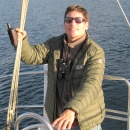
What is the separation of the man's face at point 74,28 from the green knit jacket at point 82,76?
0.10 meters

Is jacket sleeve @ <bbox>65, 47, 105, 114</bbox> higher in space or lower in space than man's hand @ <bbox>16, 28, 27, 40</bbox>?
lower

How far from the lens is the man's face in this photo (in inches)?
99.3

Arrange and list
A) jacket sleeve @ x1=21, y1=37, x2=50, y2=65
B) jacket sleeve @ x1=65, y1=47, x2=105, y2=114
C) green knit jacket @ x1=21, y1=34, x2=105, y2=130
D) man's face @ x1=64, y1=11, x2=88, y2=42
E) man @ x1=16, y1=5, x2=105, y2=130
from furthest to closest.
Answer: jacket sleeve @ x1=21, y1=37, x2=50, y2=65, man's face @ x1=64, y1=11, x2=88, y2=42, man @ x1=16, y1=5, x2=105, y2=130, green knit jacket @ x1=21, y1=34, x2=105, y2=130, jacket sleeve @ x1=65, y1=47, x2=105, y2=114

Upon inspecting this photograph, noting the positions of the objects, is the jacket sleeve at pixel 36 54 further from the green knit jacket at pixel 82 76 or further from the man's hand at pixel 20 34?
the man's hand at pixel 20 34

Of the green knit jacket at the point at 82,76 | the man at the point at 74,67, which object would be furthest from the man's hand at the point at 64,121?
the man at the point at 74,67

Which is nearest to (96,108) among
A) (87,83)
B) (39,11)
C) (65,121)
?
(87,83)

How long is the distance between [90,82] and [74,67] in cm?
24

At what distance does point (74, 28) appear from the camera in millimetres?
2529

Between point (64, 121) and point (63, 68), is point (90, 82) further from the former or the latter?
point (64, 121)

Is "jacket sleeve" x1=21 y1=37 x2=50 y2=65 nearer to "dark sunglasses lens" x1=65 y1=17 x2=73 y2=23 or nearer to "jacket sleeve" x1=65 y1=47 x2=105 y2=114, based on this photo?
"dark sunglasses lens" x1=65 y1=17 x2=73 y2=23

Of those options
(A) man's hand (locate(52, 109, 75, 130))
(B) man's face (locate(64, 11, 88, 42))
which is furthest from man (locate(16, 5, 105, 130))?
(A) man's hand (locate(52, 109, 75, 130))

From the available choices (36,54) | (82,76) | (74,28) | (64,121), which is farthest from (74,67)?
(64,121)

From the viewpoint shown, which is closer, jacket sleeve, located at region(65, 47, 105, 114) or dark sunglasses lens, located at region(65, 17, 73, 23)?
jacket sleeve, located at region(65, 47, 105, 114)

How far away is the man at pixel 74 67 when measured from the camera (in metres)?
2.37
